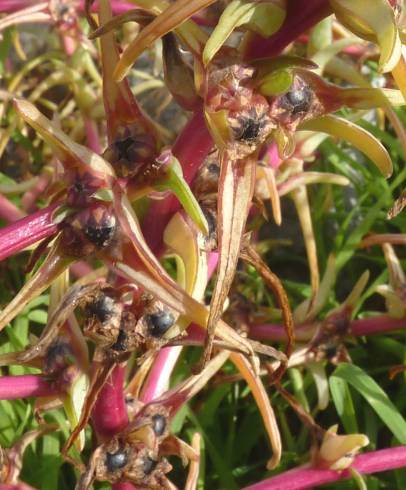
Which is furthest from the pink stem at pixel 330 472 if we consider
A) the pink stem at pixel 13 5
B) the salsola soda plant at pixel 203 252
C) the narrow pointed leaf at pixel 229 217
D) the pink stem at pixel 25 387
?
the pink stem at pixel 13 5

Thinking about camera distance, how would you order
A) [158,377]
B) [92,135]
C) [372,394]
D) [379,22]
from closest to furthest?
[379,22]
[158,377]
[372,394]
[92,135]

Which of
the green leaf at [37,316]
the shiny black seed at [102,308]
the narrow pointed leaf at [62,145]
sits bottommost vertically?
the green leaf at [37,316]

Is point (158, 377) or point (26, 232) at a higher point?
point (26, 232)

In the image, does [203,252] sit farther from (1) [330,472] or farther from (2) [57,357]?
(1) [330,472]

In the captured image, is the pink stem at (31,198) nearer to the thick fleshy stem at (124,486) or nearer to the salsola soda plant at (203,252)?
the salsola soda plant at (203,252)

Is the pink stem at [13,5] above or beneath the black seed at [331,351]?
above

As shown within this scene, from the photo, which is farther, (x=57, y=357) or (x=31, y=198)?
(x=31, y=198)

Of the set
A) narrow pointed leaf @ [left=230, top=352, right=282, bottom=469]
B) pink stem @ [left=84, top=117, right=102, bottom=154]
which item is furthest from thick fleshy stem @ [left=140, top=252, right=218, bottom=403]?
pink stem @ [left=84, top=117, right=102, bottom=154]

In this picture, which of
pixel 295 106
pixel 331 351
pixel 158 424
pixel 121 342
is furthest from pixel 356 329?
pixel 295 106
